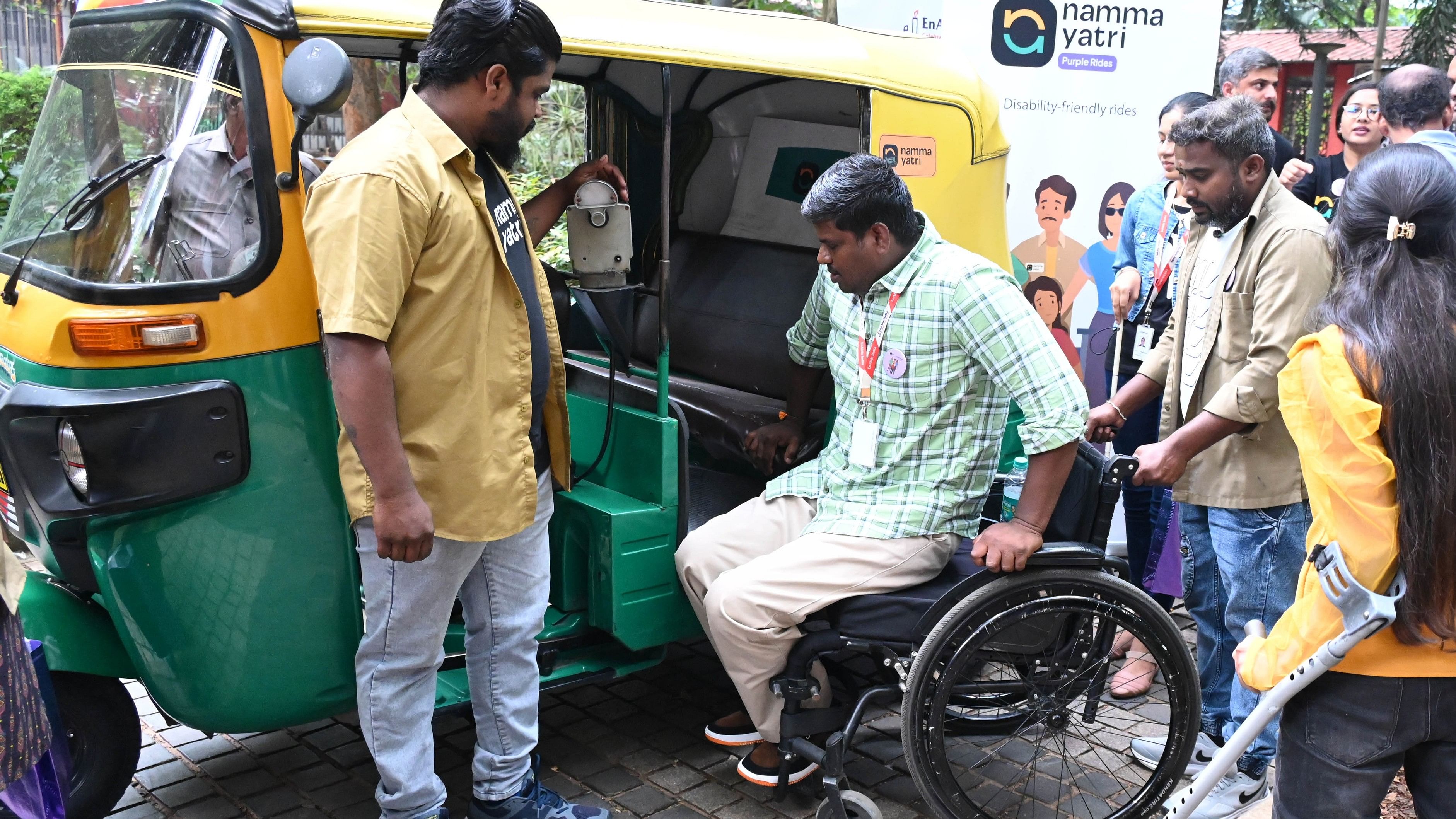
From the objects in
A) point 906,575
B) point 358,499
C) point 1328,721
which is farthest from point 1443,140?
point 358,499

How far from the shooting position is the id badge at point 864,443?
310 centimetres

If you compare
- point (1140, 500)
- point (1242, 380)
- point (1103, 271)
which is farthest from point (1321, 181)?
point (1242, 380)

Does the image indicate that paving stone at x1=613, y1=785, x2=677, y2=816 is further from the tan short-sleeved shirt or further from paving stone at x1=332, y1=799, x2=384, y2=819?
the tan short-sleeved shirt

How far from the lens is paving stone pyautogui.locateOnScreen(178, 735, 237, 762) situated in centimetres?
341

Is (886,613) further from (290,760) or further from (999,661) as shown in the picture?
Result: (290,760)

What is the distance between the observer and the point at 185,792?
321cm

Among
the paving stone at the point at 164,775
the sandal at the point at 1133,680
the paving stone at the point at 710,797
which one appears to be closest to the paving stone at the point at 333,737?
the paving stone at the point at 164,775

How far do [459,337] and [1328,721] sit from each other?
5.81ft

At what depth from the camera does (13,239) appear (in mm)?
2861

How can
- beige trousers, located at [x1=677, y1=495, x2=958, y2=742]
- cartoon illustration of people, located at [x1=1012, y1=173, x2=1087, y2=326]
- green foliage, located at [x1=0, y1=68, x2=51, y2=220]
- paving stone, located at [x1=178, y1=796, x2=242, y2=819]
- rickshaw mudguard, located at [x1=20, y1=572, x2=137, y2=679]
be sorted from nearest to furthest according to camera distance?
1. rickshaw mudguard, located at [x1=20, y1=572, x2=137, y2=679]
2. beige trousers, located at [x1=677, y1=495, x2=958, y2=742]
3. paving stone, located at [x1=178, y1=796, x2=242, y2=819]
4. cartoon illustration of people, located at [x1=1012, y1=173, x2=1087, y2=326]
5. green foliage, located at [x1=0, y1=68, x2=51, y2=220]

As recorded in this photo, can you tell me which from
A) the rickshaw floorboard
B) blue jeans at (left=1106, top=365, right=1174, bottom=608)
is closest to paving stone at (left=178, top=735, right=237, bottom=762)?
the rickshaw floorboard

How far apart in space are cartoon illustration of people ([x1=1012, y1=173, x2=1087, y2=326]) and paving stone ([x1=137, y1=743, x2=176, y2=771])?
357 centimetres

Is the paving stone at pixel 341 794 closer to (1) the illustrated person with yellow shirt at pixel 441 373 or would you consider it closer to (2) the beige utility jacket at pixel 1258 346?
(1) the illustrated person with yellow shirt at pixel 441 373

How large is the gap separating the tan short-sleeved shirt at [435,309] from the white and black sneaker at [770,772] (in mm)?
1110
